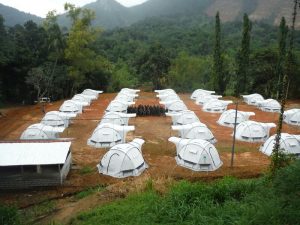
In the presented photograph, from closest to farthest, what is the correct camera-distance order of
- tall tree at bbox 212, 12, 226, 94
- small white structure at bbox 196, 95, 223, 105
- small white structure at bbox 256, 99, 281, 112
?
small white structure at bbox 256, 99, 281, 112 → small white structure at bbox 196, 95, 223, 105 → tall tree at bbox 212, 12, 226, 94

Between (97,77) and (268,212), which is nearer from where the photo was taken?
(268,212)

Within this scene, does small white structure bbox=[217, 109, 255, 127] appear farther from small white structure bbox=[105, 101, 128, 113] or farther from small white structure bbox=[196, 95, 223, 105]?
small white structure bbox=[105, 101, 128, 113]

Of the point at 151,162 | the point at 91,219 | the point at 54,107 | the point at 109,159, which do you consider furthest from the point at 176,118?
the point at 91,219

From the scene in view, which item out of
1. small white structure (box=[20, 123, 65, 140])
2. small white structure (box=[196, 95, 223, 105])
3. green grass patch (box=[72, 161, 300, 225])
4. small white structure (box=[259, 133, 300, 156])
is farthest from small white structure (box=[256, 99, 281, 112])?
green grass patch (box=[72, 161, 300, 225])

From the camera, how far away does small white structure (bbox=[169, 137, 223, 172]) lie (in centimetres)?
1825

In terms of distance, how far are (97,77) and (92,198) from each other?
3393 centimetres

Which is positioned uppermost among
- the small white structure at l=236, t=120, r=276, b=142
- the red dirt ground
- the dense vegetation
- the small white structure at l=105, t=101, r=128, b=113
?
the dense vegetation

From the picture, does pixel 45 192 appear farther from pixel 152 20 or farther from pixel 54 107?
pixel 152 20

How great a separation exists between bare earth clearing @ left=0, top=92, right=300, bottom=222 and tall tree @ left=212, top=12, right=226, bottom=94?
9.35 metres

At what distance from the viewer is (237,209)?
32.8 ft

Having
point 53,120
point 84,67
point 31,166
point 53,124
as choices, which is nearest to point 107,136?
point 53,124

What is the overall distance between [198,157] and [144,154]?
3477 millimetres

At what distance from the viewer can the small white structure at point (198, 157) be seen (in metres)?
18.2

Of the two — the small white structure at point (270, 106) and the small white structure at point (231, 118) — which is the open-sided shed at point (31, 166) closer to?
the small white structure at point (231, 118)
